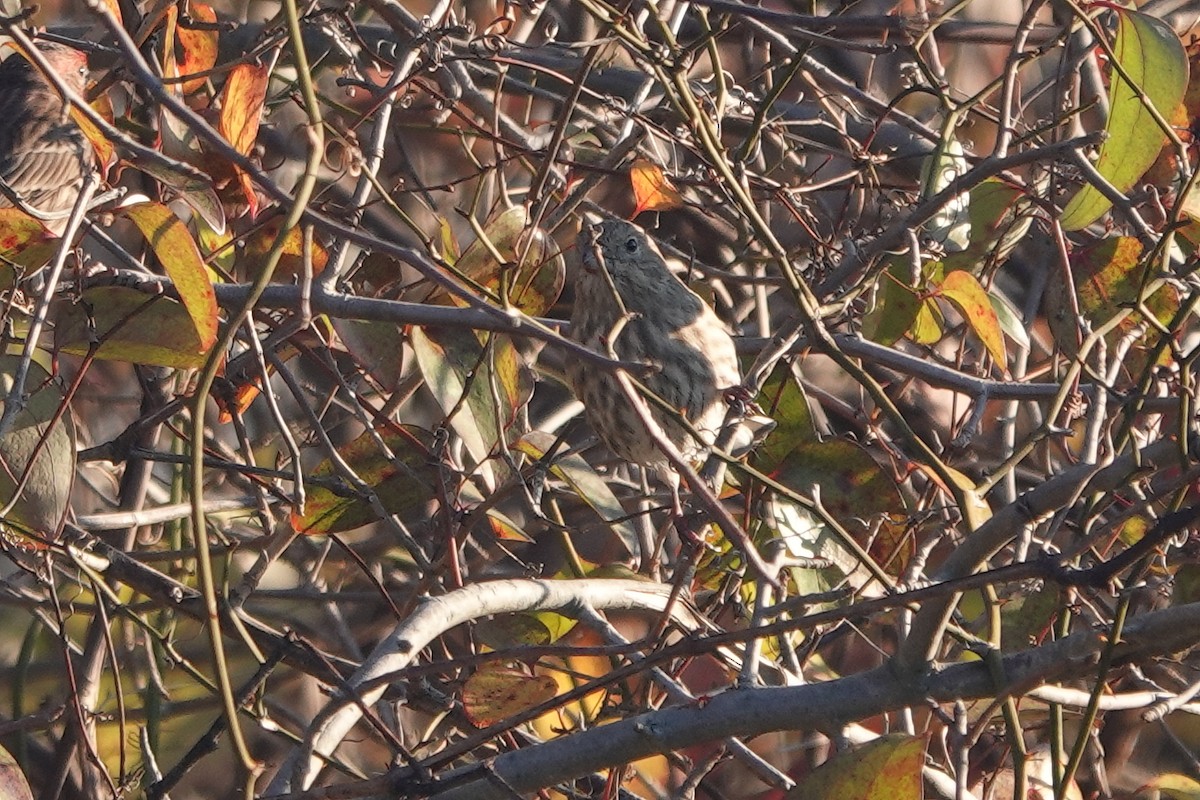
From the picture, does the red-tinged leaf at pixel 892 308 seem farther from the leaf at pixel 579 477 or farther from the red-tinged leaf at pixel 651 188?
the leaf at pixel 579 477

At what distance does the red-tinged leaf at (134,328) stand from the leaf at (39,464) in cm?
10

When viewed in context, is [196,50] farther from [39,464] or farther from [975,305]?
[975,305]

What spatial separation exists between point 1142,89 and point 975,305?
0.51m

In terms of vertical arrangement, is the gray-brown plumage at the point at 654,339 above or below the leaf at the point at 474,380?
below

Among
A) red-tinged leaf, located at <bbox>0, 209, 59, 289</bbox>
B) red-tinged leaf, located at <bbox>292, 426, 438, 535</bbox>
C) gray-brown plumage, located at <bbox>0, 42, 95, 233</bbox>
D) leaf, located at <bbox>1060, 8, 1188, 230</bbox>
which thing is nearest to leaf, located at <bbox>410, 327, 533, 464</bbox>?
red-tinged leaf, located at <bbox>292, 426, 438, 535</bbox>

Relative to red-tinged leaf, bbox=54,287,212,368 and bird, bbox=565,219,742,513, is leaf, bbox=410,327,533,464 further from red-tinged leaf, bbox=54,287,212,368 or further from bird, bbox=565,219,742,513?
bird, bbox=565,219,742,513

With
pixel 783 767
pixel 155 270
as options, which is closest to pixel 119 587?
pixel 155 270

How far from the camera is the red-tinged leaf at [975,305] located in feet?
9.09

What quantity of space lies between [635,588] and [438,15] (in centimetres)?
133

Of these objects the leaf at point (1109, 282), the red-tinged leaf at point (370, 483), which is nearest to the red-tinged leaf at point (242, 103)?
the red-tinged leaf at point (370, 483)

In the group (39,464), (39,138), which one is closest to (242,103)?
(39,464)

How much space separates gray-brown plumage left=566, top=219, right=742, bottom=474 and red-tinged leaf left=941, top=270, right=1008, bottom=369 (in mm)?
883

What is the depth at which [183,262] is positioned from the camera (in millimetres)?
2068

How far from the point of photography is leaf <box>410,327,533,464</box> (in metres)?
2.64
